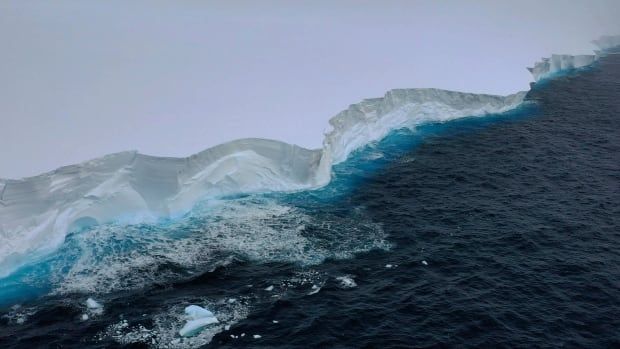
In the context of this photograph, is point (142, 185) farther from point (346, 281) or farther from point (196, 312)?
point (346, 281)

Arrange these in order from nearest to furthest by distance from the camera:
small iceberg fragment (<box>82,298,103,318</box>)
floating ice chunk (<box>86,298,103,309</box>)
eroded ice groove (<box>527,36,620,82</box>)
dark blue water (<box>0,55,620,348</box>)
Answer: dark blue water (<box>0,55,620,348</box>)
small iceberg fragment (<box>82,298,103,318</box>)
floating ice chunk (<box>86,298,103,309</box>)
eroded ice groove (<box>527,36,620,82</box>)

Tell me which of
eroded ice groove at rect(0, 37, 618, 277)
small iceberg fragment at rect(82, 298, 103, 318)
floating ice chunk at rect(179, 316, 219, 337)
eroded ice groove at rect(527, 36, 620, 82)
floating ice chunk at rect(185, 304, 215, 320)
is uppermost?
eroded ice groove at rect(527, 36, 620, 82)

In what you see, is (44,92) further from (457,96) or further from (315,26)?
(457,96)

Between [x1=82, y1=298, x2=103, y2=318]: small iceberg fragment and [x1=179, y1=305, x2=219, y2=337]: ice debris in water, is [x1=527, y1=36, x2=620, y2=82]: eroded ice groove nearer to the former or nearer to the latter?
[x1=179, y1=305, x2=219, y2=337]: ice debris in water

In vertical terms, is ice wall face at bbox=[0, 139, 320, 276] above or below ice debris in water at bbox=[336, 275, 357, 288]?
above

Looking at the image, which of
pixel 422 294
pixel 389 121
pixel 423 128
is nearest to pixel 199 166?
pixel 422 294

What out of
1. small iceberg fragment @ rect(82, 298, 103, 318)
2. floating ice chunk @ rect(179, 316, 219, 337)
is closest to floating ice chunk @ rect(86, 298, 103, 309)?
small iceberg fragment @ rect(82, 298, 103, 318)

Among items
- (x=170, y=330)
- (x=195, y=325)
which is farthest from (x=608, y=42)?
(x=170, y=330)

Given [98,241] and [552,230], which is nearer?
[98,241]

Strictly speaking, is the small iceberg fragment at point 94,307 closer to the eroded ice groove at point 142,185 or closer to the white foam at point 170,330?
the white foam at point 170,330
